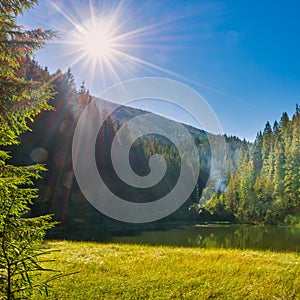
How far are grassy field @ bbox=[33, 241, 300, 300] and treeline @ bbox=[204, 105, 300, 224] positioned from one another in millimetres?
63535

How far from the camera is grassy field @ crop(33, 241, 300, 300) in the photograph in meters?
9.33

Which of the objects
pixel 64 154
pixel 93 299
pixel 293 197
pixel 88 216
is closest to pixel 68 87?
pixel 64 154

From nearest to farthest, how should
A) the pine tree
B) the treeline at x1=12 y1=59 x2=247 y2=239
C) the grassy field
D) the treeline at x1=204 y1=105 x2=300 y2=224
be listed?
the pine tree, the grassy field, the treeline at x1=12 y1=59 x2=247 y2=239, the treeline at x1=204 y1=105 x2=300 y2=224

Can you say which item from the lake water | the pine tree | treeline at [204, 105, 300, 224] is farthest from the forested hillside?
the pine tree

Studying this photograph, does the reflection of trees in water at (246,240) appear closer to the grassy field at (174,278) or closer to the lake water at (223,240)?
the lake water at (223,240)

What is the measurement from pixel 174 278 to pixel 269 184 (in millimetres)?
75911

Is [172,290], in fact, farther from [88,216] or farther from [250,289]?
[88,216]

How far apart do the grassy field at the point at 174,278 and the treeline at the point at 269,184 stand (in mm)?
63535

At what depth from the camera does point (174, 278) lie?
33.9 ft

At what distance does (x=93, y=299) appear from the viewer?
8.91m

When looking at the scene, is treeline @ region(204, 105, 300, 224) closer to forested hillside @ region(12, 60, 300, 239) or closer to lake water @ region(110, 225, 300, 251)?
forested hillside @ region(12, 60, 300, 239)

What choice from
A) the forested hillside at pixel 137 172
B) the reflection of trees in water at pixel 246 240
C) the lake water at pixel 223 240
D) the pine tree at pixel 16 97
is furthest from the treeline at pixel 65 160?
the pine tree at pixel 16 97

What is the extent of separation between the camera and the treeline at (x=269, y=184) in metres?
73.1

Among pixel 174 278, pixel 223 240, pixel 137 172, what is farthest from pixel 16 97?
pixel 137 172
